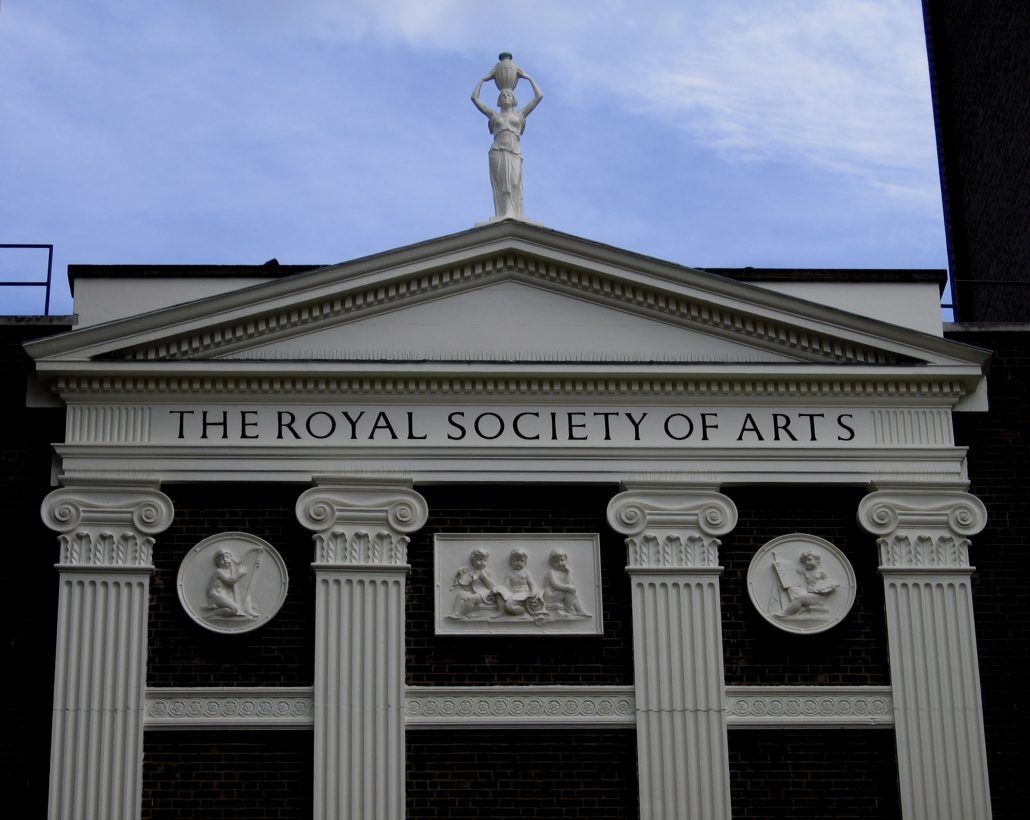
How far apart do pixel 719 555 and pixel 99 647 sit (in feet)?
22.9

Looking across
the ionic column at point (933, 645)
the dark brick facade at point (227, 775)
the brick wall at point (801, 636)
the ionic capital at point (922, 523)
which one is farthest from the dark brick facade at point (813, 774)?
the dark brick facade at point (227, 775)

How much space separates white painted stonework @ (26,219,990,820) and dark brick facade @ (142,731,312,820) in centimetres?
17

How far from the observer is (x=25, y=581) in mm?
20578

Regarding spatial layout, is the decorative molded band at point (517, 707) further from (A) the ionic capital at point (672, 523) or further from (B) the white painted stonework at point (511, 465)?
(A) the ionic capital at point (672, 523)

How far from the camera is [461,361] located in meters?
21.1

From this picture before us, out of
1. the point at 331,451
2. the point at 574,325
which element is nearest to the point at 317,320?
the point at 331,451

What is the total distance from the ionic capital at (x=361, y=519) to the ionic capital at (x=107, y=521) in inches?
65.5

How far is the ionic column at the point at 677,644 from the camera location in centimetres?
1989

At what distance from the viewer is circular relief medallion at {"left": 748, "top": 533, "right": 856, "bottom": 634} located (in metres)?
20.7

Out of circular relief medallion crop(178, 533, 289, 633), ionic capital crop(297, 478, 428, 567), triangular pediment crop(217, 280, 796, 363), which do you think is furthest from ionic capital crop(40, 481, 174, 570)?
triangular pediment crop(217, 280, 796, 363)

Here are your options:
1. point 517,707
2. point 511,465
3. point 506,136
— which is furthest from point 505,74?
point 517,707

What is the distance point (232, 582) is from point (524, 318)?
461cm

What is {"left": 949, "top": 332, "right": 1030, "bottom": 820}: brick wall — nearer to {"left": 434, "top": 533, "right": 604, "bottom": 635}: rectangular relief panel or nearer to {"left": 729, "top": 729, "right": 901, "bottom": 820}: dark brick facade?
{"left": 729, "top": 729, "right": 901, "bottom": 820}: dark brick facade

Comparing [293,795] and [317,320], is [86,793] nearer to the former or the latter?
[293,795]
